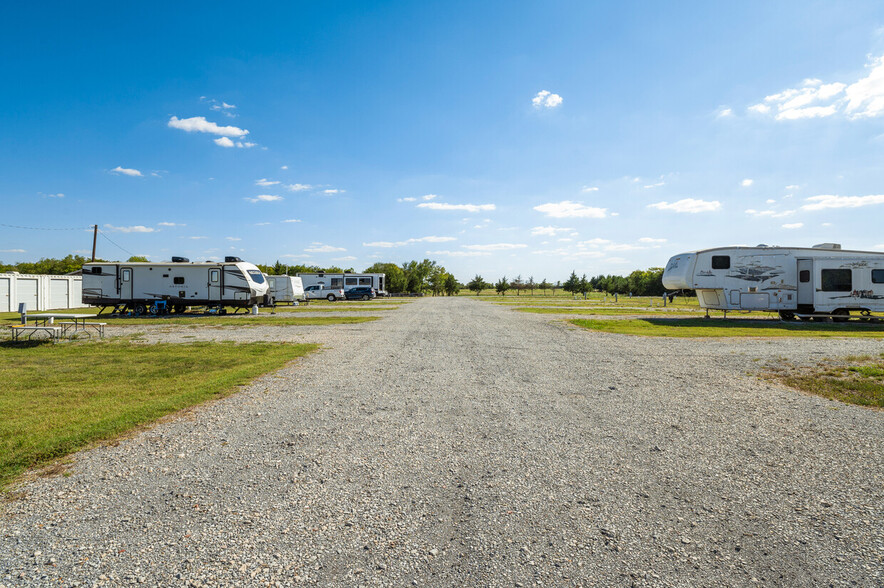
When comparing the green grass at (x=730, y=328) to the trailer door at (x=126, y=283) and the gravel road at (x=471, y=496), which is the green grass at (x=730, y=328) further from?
the trailer door at (x=126, y=283)

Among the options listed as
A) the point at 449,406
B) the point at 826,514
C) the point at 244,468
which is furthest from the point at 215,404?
the point at 826,514

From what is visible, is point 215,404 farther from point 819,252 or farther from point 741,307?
point 819,252

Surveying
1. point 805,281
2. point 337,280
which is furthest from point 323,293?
point 805,281

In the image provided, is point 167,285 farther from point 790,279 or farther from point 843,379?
point 790,279

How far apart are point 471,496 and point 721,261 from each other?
68.2 ft

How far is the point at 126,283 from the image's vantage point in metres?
22.6

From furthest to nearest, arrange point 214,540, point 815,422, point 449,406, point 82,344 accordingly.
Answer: point 82,344
point 449,406
point 815,422
point 214,540

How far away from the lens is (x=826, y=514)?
3170 millimetres

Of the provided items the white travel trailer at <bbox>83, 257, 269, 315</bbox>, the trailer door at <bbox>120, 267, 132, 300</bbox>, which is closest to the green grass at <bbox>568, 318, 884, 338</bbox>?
the white travel trailer at <bbox>83, 257, 269, 315</bbox>

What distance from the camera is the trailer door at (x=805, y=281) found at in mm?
18656

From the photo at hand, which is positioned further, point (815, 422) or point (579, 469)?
point (815, 422)

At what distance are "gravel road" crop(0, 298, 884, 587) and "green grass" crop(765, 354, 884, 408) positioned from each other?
73 centimetres

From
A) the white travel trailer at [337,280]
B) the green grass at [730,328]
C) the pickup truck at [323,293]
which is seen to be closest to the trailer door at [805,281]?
the green grass at [730,328]

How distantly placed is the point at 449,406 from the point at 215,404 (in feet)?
10.9
